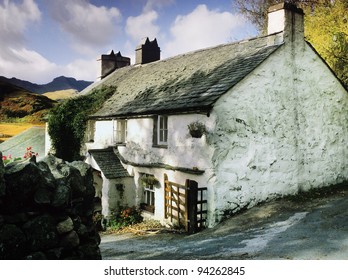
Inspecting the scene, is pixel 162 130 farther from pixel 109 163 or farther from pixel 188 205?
pixel 188 205

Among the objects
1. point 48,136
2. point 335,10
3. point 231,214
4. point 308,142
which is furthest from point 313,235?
point 48,136

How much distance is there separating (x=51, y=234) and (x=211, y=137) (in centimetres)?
612

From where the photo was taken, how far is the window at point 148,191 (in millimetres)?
11914

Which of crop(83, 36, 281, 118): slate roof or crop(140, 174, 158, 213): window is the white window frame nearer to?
crop(83, 36, 281, 118): slate roof

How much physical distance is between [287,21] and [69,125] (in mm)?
11601

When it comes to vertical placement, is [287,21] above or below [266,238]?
above

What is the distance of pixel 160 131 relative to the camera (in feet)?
39.2

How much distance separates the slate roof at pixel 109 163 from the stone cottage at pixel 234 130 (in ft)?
0.14

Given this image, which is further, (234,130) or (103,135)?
(103,135)

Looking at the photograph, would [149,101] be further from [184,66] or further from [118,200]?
[118,200]

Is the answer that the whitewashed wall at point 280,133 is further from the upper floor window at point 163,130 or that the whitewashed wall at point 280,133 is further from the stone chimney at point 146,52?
the stone chimney at point 146,52

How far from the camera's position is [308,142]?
11992 mm

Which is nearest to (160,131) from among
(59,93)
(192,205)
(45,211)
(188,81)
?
(188,81)

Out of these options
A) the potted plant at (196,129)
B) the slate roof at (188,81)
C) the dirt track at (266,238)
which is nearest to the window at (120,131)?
Result: the slate roof at (188,81)
